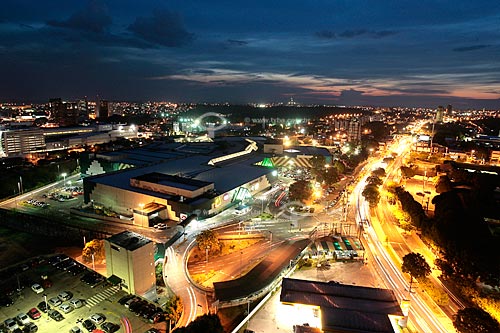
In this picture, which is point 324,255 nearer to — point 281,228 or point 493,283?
point 281,228

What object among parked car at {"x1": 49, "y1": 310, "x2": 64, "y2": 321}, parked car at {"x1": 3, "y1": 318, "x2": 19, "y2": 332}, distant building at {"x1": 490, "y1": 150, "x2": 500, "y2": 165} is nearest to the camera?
parked car at {"x1": 3, "y1": 318, "x2": 19, "y2": 332}

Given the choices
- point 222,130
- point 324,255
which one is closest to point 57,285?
point 324,255

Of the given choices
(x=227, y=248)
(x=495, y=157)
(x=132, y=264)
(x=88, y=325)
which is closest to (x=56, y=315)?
(x=88, y=325)

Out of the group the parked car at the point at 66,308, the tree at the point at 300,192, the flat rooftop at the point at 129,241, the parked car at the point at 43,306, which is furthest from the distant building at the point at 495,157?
the parked car at the point at 43,306

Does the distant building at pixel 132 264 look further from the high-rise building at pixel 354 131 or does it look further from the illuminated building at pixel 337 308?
the high-rise building at pixel 354 131

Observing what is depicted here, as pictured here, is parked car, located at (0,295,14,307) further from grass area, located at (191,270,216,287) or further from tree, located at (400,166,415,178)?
tree, located at (400,166,415,178)

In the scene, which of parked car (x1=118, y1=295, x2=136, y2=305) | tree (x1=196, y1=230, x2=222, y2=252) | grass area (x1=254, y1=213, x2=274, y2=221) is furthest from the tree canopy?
parked car (x1=118, y1=295, x2=136, y2=305)
